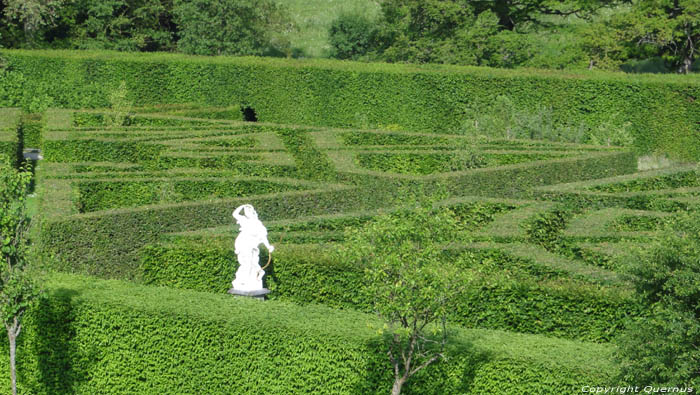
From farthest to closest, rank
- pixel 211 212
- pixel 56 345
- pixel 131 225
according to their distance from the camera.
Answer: pixel 211 212, pixel 131 225, pixel 56 345

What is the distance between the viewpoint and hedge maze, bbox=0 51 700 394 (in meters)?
14.2

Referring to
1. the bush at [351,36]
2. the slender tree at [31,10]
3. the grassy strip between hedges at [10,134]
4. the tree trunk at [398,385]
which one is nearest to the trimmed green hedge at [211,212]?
the tree trunk at [398,385]

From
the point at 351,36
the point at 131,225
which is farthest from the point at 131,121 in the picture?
the point at 351,36

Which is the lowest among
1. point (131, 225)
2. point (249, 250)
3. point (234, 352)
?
point (234, 352)

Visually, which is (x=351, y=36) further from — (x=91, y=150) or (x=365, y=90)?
(x=91, y=150)

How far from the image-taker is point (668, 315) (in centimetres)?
1161

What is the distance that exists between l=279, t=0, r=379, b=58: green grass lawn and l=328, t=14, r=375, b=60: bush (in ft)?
8.50

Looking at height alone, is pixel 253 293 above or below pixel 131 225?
below

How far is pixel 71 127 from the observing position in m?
32.8

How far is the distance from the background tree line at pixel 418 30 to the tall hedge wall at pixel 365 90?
20.8 ft

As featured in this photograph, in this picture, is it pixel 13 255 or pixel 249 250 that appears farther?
pixel 249 250

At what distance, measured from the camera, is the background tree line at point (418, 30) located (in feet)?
157

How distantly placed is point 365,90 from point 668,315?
31.4 metres

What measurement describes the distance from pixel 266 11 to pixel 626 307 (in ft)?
133
